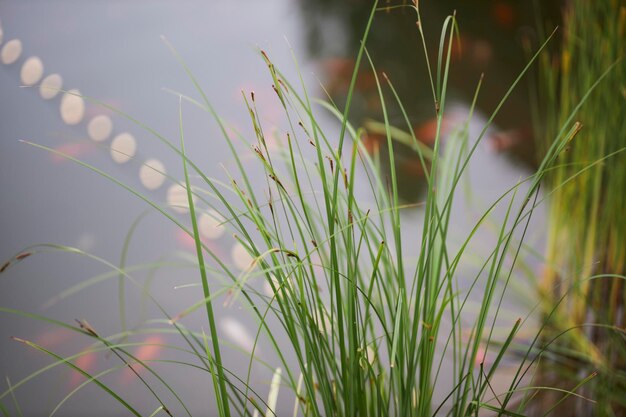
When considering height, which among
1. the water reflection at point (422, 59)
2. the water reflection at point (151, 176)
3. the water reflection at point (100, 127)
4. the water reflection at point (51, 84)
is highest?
the water reflection at point (422, 59)

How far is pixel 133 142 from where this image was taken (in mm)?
1472

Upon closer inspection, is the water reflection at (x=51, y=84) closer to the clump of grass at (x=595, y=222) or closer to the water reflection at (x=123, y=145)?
the water reflection at (x=123, y=145)

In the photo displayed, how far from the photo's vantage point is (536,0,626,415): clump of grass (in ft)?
3.68

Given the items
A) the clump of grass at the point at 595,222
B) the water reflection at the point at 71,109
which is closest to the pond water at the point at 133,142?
the water reflection at the point at 71,109

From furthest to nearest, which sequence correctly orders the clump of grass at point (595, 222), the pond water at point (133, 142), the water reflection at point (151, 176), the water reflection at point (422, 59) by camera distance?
the water reflection at point (422, 59), the water reflection at point (151, 176), the pond water at point (133, 142), the clump of grass at point (595, 222)

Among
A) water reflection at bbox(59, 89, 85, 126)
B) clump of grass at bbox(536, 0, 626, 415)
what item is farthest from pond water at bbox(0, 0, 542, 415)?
clump of grass at bbox(536, 0, 626, 415)

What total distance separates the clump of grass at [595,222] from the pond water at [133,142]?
0.10 metres

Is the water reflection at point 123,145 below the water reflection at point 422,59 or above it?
below

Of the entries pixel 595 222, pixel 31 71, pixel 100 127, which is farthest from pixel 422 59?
pixel 31 71

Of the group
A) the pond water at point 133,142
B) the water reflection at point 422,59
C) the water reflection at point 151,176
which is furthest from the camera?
the water reflection at point 422,59

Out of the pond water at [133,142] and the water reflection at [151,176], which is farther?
the water reflection at [151,176]

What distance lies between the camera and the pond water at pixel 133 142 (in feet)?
4.17

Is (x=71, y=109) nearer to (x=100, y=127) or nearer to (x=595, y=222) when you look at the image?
(x=100, y=127)

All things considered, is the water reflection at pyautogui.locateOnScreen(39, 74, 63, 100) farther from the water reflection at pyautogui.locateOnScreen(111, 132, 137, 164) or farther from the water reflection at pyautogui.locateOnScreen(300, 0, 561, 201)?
the water reflection at pyautogui.locateOnScreen(300, 0, 561, 201)
